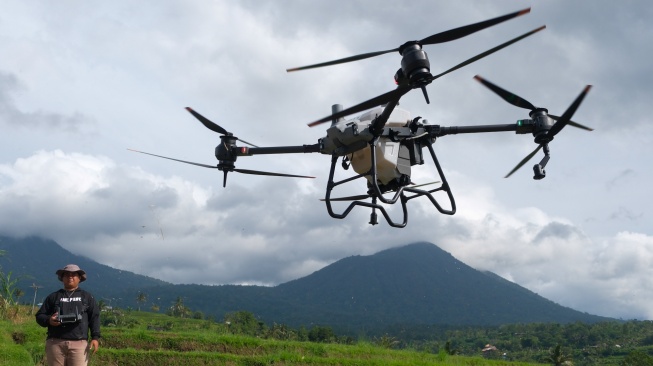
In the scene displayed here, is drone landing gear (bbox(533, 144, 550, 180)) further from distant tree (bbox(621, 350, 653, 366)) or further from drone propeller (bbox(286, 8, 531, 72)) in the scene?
distant tree (bbox(621, 350, 653, 366))

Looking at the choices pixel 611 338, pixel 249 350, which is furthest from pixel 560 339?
pixel 249 350

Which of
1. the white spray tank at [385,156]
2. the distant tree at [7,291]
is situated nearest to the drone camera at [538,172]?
the white spray tank at [385,156]

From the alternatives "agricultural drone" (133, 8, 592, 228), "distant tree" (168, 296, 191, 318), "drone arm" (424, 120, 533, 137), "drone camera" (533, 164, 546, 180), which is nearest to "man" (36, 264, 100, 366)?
"agricultural drone" (133, 8, 592, 228)

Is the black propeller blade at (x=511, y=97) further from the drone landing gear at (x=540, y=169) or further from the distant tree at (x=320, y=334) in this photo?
the distant tree at (x=320, y=334)

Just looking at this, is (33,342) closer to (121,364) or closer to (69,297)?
(121,364)

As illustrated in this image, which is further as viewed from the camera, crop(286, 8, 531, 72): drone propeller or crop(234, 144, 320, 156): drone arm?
crop(234, 144, 320, 156): drone arm

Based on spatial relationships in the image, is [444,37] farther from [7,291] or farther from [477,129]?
[7,291]

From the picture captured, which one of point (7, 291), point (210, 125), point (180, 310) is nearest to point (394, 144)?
point (210, 125)
